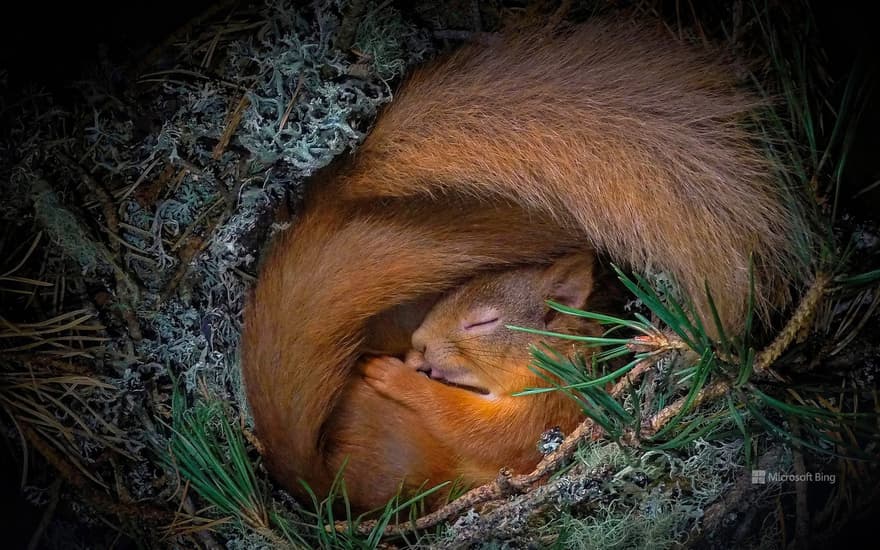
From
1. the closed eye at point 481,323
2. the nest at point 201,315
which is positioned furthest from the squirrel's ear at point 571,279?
the nest at point 201,315

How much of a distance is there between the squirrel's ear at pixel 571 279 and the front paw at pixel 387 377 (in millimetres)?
313

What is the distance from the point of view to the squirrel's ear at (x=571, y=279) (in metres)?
1.15

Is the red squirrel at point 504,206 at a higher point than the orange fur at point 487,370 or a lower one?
higher

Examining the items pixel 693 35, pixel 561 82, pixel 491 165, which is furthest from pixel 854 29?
pixel 491 165

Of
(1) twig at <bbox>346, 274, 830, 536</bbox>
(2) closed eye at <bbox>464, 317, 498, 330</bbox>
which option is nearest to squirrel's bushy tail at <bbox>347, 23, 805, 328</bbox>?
(1) twig at <bbox>346, 274, 830, 536</bbox>

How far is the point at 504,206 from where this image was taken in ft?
3.59

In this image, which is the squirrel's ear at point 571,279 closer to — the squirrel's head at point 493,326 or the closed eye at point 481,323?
the squirrel's head at point 493,326

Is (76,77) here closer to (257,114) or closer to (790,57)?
(257,114)

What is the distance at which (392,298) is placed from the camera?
1135mm

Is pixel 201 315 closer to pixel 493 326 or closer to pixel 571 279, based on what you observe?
pixel 493 326

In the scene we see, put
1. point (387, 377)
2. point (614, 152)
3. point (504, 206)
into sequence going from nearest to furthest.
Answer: point (614, 152) → point (504, 206) → point (387, 377)

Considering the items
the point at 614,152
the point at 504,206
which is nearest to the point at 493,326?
the point at 504,206

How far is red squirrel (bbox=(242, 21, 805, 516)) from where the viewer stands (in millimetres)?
899

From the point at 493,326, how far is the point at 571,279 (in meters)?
0.18
